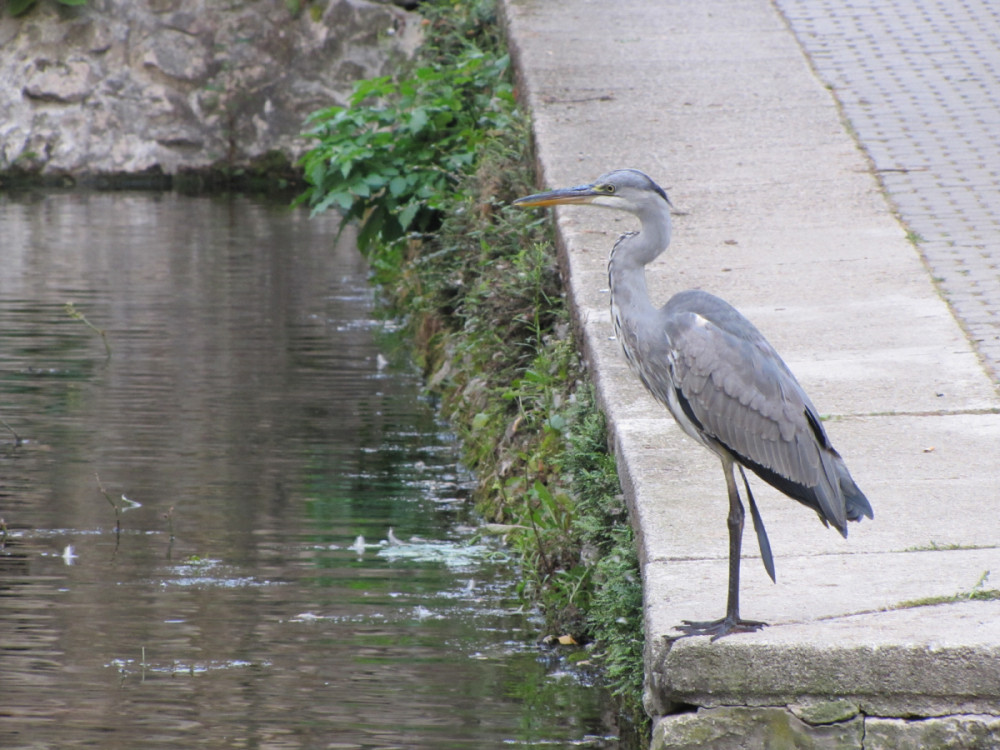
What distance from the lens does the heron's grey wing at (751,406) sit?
11.7 feet

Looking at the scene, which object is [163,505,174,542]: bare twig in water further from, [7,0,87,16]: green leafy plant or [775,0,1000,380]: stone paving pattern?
[7,0,87,16]: green leafy plant

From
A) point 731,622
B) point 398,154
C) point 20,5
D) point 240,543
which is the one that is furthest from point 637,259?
point 20,5

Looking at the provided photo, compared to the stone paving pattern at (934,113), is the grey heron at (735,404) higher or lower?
higher

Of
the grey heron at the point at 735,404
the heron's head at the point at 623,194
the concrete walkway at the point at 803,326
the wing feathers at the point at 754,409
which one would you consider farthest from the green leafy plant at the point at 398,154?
the wing feathers at the point at 754,409

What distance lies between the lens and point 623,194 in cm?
390

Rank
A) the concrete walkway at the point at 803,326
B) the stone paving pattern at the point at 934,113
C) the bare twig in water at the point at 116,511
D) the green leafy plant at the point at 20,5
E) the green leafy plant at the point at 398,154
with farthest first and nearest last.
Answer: the green leafy plant at the point at 20,5, the green leafy plant at the point at 398,154, the stone paving pattern at the point at 934,113, the bare twig in water at the point at 116,511, the concrete walkway at the point at 803,326

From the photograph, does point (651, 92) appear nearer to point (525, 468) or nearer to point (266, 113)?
point (525, 468)

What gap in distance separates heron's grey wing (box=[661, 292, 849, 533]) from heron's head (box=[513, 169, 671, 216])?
34cm

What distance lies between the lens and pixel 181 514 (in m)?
6.16

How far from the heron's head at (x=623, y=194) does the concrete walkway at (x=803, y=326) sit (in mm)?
920

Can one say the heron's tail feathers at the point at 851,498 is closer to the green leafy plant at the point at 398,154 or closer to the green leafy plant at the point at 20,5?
the green leafy plant at the point at 398,154

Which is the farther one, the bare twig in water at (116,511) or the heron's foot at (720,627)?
the bare twig in water at (116,511)

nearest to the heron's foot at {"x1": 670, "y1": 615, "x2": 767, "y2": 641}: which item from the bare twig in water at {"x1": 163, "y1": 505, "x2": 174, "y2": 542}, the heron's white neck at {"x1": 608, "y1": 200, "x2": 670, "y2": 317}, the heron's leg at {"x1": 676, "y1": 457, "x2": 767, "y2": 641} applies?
the heron's leg at {"x1": 676, "y1": 457, "x2": 767, "y2": 641}

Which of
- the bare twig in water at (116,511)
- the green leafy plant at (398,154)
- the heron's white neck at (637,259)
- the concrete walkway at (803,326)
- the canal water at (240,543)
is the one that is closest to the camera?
the concrete walkway at (803,326)
